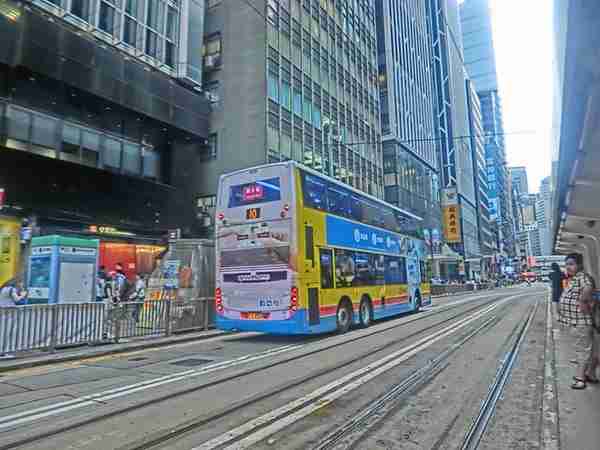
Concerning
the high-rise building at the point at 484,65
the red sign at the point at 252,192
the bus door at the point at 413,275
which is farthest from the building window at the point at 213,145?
the high-rise building at the point at 484,65

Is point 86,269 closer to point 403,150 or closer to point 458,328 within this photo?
point 458,328

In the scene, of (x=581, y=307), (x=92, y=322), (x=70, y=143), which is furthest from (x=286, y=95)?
(x=581, y=307)

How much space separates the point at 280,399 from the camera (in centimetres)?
577

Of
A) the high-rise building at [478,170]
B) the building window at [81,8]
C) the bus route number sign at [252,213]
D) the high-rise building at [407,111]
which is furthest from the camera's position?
the high-rise building at [478,170]

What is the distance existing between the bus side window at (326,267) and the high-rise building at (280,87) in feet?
55.2

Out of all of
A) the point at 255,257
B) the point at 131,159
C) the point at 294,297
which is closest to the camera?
the point at 294,297

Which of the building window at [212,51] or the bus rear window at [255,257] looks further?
the building window at [212,51]

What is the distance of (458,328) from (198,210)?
20.0m

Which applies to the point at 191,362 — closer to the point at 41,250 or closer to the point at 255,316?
the point at 255,316

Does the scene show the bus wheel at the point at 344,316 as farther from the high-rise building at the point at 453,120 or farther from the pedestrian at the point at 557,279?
the high-rise building at the point at 453,120

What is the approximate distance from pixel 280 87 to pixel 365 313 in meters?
21.0

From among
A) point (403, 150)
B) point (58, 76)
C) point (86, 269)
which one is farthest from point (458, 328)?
point (403, 150)

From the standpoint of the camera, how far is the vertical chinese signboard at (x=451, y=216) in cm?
6347

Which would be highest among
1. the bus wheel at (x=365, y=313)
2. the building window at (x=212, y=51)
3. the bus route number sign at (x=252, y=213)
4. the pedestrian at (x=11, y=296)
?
the building window at (x=212, y=51)
